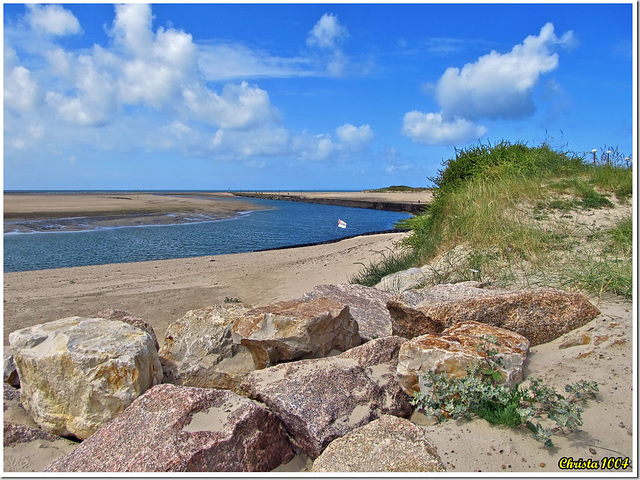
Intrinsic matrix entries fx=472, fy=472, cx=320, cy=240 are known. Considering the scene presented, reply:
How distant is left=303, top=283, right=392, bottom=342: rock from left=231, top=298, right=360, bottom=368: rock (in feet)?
2.45

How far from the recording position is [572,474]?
2.97m

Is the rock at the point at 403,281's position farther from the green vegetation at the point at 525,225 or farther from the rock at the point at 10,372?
the rock at the point at 10,372

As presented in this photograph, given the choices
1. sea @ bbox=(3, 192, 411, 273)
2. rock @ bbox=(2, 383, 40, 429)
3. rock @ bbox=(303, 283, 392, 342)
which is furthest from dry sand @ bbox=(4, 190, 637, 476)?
sea @ bbox=(3, 192, 411, 273)

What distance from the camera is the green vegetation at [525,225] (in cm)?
696

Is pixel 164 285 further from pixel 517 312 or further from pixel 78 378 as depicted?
pixel 517 312

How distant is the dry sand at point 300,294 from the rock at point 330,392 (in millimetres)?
313

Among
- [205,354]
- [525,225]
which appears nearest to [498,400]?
[205,354]

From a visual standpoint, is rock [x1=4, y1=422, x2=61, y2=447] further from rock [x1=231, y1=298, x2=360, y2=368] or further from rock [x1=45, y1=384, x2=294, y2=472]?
rock [x1=231, y1=298, x2=360, y2=368]

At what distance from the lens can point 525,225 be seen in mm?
8648

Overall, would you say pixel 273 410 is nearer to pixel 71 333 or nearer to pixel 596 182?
pixel 71 333

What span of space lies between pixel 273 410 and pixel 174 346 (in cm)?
219

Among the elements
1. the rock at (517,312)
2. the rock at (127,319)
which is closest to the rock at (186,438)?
the rock at (517,312)

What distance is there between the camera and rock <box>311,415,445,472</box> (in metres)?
3.16

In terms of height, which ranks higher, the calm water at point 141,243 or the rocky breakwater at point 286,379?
the rocky breakwater at point 286,379
